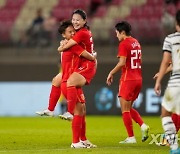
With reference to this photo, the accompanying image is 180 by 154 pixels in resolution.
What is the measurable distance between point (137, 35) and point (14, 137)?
9.47 meters

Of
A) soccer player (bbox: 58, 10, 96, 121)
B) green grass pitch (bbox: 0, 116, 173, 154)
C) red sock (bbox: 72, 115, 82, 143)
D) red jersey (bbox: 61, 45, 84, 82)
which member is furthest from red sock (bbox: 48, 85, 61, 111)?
red sock (bbox: 72, 115, 82, 143)

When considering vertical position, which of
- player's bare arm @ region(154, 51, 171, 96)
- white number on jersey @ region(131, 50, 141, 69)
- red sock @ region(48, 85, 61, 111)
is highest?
white number on jersey @ region(131, 50, 141, 69)

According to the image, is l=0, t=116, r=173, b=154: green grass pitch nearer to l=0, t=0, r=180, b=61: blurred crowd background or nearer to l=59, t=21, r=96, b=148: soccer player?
l=59, t=21, r=96, b=148: soccer player

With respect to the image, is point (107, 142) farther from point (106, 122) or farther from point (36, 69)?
point (36, 69)

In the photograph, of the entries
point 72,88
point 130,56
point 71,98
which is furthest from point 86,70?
point 130,56

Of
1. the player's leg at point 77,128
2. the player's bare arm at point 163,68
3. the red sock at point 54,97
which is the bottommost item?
the player's leg at point 77,128

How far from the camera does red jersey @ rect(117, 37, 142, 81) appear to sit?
1248 centimetres

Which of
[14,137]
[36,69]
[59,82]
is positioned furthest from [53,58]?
[59,82]

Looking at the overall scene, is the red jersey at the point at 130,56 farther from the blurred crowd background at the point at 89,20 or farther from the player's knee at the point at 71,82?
the blurred crowd background at the point at 89,20

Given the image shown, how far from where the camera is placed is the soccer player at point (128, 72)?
1245 centimetres

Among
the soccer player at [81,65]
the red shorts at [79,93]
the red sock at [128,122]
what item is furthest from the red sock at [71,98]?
the red sock at [128,122]

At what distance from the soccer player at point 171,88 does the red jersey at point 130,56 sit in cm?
302

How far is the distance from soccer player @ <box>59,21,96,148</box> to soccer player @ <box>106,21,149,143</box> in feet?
3.25

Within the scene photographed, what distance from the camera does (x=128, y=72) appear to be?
41.7ft
